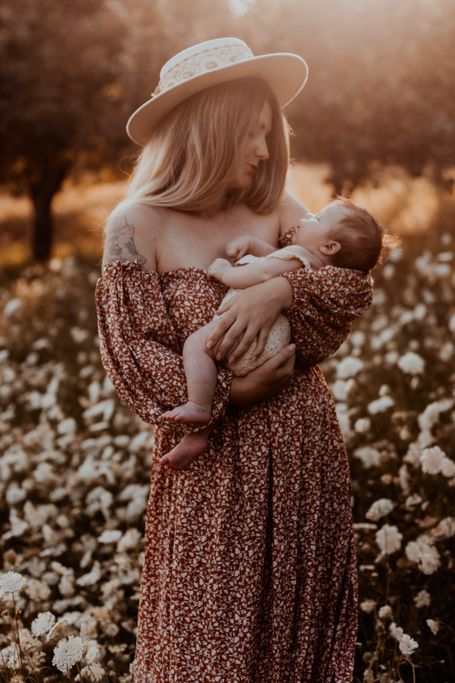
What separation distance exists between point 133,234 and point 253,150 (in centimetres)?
49

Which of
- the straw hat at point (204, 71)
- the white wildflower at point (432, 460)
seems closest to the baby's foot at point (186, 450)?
the straw hat at point (204, 71)

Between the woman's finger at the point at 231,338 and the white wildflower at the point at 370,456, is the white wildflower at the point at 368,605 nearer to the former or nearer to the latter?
the white wildflower at the point at 370,456

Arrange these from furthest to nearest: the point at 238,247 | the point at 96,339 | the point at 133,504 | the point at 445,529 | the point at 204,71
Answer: the point at 96,339, the point at 133,504, the point at 445,529, the point at 238,247, the point at 204,71

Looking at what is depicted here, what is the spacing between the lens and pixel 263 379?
2541 mm

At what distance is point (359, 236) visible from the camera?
106 inches

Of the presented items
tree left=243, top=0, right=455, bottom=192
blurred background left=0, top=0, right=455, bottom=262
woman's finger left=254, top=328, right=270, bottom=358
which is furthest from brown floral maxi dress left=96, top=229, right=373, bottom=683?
tree left=243, top=0, right=455, bottom=192

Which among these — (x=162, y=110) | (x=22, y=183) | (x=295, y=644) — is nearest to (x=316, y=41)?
(x=162, y=110)

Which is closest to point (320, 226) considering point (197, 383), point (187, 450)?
point (197, 383)

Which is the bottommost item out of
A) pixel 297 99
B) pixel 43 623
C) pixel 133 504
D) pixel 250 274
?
pixel 43 623

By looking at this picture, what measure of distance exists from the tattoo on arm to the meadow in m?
0.51

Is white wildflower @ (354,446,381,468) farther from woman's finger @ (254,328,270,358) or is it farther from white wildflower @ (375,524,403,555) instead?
woman's finger @ (254,328,270,358)

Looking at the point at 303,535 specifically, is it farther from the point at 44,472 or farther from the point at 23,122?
the point at 23,122

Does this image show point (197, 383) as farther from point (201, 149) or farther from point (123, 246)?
point (201, 149)

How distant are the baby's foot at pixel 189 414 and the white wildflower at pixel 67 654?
2.50 ft
